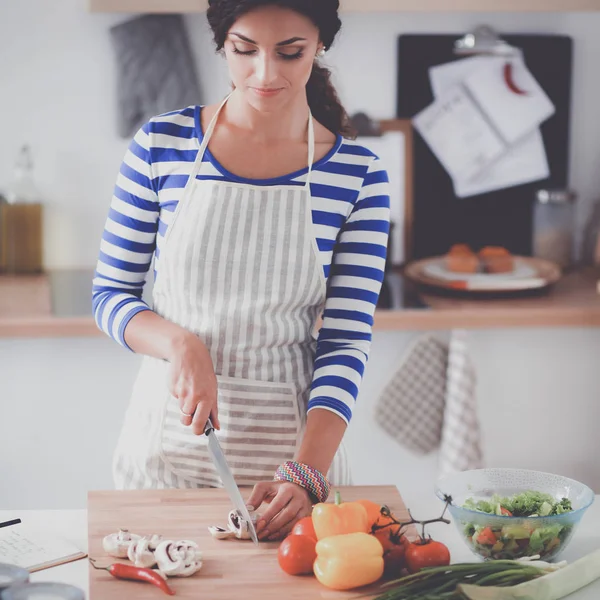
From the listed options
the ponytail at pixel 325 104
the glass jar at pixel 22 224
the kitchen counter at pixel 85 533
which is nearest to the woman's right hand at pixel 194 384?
the kitchen counter at pixel 85 533

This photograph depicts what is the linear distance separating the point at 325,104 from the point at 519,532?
2.36ft

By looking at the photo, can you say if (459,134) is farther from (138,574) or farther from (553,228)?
(138,574)

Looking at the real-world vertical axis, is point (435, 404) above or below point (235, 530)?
below

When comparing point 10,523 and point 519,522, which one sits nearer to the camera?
point 519,522

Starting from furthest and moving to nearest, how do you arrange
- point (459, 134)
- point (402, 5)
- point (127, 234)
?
point (459, 134)
point (402, 5)
point (127, 234)

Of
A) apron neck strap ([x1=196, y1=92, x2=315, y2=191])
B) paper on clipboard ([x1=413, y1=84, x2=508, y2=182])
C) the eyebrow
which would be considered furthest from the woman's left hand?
paper on clipboard ([x1=413, y1=84, x2=508, y2=182])

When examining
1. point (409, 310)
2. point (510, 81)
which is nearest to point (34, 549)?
point (409, 310)

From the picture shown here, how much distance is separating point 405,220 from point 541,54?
0.57m

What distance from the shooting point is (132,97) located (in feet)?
8.40

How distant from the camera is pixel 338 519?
1.08m

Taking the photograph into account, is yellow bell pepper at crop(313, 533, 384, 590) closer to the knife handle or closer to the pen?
the knife handle

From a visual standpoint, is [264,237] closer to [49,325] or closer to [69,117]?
[49,325]

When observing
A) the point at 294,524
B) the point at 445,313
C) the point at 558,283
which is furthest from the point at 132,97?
the point at 294,524

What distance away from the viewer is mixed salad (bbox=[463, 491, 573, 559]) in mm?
1133
